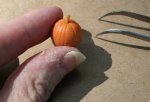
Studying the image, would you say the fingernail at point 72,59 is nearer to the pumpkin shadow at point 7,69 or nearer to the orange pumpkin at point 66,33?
the orange pumpkin at point 66,33

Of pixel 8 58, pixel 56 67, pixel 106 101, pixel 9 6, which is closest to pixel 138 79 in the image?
pixel 106 101

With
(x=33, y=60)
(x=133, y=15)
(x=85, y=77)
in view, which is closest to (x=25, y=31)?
(x=33, y=60)

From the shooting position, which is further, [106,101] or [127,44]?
[127,44]

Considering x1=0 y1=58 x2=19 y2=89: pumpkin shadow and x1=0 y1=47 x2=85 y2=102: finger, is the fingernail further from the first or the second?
x1=0 y1=58 x2=19 y2=89: pumpkin shadow

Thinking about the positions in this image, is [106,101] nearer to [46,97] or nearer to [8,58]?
[46,97]

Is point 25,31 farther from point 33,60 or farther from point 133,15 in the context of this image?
point 133,15

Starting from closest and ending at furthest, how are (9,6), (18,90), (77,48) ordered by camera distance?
1. (18,90)
2. (77,48)
3. (9,6)

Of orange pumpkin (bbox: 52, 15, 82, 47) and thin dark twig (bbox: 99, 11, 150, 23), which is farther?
thin dark twig (bbox: 99, 11, 150, 23)

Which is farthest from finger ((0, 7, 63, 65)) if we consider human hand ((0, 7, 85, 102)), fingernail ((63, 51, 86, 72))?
fingernail ((63, 51, 86, 72))
